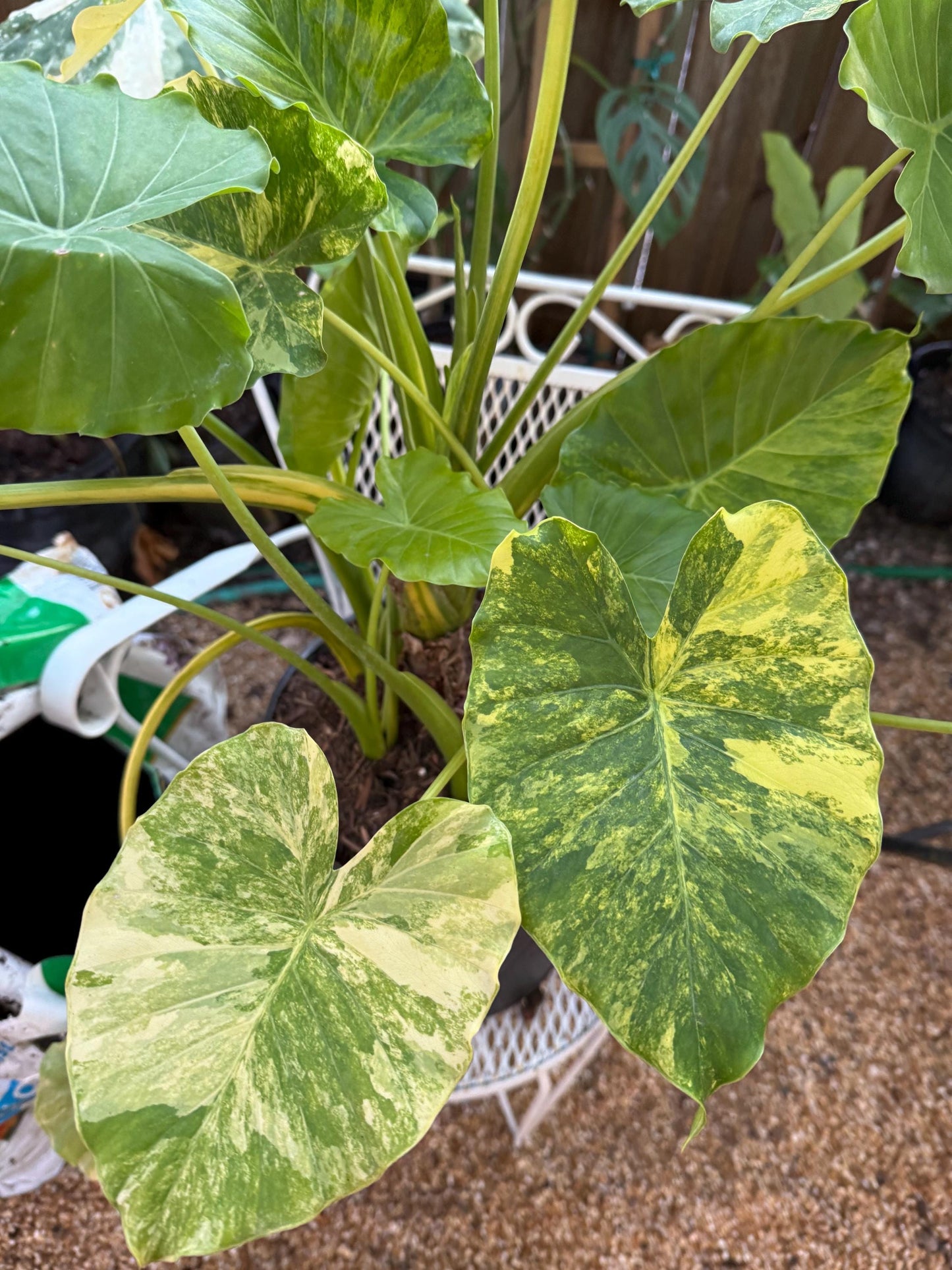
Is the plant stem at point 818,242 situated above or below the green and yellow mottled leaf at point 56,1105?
above

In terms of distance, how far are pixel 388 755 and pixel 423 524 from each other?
0.33 meters

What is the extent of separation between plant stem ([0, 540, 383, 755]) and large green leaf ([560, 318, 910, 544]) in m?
0.26

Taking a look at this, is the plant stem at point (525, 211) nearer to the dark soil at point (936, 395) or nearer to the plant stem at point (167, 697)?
the plant stem at point (167, 697)

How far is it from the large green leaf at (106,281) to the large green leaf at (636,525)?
287 mm

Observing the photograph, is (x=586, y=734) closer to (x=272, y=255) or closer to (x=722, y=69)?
(x=272, y=255)

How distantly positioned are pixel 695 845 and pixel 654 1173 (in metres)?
0.81

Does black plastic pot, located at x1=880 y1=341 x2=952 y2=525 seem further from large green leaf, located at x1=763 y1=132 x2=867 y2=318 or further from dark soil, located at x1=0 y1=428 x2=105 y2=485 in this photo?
dark soil, located at x1=0 y1=428 x2=105 y2=485

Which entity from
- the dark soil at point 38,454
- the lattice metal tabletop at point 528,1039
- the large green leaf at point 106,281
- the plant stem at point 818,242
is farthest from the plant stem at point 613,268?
the dark soil at point 38,454

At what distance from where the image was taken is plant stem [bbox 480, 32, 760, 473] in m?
0.58

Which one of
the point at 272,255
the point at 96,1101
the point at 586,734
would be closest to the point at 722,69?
the point at 272,255

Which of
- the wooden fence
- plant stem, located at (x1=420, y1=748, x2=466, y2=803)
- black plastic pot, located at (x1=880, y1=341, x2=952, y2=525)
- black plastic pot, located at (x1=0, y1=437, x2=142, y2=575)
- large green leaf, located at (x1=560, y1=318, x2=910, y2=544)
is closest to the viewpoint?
plant stem, located at (x1=420, y1=748, x2=466, y2=803)

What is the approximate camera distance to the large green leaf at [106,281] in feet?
1.21

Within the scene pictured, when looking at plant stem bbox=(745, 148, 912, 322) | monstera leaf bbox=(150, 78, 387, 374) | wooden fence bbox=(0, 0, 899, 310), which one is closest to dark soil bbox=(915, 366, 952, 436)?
wooden fence bbox=(0, 0, 899, 310)

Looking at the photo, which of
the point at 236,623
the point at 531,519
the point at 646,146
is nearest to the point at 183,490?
the point at 236,623
